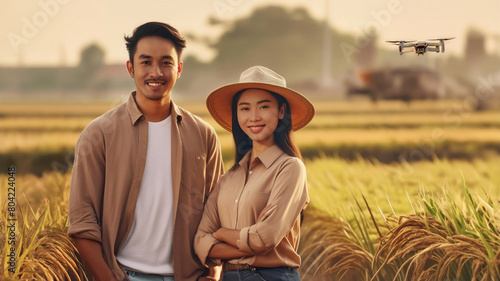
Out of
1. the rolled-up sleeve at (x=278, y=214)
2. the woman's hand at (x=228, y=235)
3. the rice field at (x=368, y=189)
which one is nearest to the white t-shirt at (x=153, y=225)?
the woman's hand at (x=228, y=235)

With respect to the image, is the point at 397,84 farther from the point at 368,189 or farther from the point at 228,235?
the point at 228,235

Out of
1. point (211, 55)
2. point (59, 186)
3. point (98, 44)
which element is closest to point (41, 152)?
point (59, 186)

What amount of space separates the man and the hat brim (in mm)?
332

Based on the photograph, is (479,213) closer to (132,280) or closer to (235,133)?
(235,133)

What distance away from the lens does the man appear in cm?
398

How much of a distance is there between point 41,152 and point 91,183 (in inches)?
105

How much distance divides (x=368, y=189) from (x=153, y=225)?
105 inches

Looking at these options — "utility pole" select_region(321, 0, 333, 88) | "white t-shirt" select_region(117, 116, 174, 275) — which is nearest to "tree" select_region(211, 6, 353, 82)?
"utility pole" select_region(321, 0, 333, 88)

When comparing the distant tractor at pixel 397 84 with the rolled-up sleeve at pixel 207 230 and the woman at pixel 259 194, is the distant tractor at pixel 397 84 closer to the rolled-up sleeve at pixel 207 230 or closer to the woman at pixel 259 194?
the woman at pixel 259 194

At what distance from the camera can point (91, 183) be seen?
13.1 feet

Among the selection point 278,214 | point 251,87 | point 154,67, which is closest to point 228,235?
point 278,214

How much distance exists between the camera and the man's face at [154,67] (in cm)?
405

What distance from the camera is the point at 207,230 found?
4.01 meters

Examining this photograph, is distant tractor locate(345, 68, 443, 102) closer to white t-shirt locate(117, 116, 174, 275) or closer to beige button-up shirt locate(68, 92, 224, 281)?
beige button-up shirt locate(68, 92, 224, 281)
